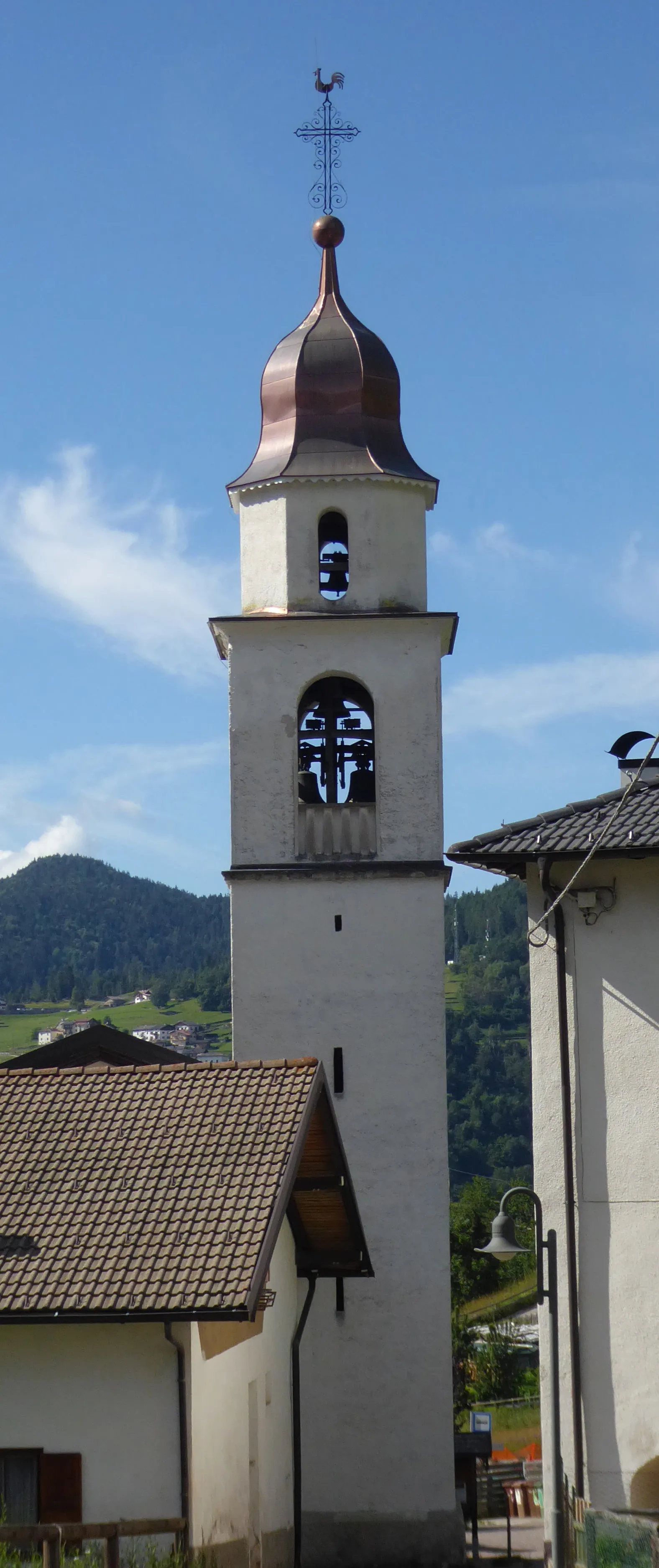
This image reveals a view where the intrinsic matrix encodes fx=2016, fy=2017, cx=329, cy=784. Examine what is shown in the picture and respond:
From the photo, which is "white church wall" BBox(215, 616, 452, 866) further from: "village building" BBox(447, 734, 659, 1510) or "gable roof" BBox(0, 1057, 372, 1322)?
"gable roof" BBox(0, 1057, 372, 1322)

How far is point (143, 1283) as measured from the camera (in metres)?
14.1

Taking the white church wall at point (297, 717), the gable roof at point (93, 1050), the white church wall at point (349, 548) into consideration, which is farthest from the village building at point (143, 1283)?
the white church wall at point (349, 548)

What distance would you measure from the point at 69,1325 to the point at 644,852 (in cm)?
701

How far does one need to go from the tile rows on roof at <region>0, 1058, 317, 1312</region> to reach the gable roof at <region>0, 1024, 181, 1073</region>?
16.8ft

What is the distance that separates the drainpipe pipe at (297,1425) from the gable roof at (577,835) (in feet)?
16.6

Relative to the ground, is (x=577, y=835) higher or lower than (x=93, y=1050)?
higher

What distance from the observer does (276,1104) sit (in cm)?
1622

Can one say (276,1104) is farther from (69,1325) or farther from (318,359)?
(318,359)

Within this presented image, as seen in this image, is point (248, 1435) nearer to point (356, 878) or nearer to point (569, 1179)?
point (569, 1179)

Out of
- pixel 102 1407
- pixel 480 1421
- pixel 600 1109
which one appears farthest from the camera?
pixel 480 1421

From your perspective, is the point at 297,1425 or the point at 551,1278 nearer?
the point at 551,1278

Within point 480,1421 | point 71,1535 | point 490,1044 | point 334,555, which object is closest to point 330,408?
point 334,555

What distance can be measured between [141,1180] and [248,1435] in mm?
3257

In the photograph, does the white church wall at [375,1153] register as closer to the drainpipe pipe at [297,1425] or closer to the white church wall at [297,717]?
the white church wall at [297,717]
